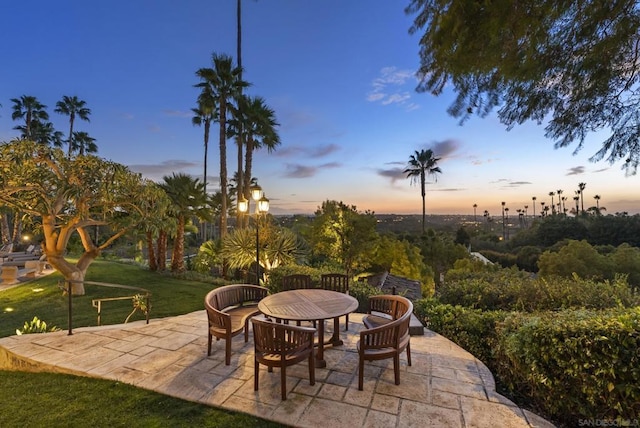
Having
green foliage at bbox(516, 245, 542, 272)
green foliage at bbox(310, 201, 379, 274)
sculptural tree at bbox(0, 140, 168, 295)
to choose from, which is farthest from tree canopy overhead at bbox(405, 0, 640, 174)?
green foliage at bbox(516, 245, 542, 272)

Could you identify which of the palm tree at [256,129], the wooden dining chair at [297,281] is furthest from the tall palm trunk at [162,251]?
the wooden dining chair at [297,281]

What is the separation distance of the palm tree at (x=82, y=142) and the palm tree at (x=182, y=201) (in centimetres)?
1766

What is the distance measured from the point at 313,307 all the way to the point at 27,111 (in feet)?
96.1

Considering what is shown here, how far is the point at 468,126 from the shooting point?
10.1 feet

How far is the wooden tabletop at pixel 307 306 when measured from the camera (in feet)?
11.1

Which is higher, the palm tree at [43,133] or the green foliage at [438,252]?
the palm tree at [43,133]

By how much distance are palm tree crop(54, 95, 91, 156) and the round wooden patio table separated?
27.8 m

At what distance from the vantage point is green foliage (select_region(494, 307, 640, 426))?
7.32ft

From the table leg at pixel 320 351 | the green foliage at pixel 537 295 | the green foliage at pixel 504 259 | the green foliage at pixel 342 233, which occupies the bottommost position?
the green foliage at pixel 504 259

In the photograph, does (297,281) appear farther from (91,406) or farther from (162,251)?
(162,251)

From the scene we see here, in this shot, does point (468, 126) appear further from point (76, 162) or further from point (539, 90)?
point (76, 162)

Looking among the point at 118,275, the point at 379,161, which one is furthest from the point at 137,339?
the point at 379,161

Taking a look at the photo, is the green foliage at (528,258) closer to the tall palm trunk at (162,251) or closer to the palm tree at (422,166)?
the palm tree at (422,166)

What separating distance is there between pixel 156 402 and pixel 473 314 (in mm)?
4149
